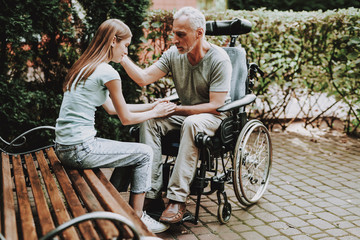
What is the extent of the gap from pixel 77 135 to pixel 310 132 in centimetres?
499

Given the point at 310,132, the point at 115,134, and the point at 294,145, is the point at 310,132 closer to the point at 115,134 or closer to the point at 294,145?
the point at 294,145

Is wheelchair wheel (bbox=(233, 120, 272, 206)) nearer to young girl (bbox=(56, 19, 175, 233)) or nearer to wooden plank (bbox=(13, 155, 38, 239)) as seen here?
young girl (bbox=(56, 19, 175, 233))

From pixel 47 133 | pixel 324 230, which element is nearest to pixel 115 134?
pixel 47 133

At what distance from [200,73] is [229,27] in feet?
2.10

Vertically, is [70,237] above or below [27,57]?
below

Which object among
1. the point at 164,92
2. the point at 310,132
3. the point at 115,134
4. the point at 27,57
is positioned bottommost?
the point at 310,132

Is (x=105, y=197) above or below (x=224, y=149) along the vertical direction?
above

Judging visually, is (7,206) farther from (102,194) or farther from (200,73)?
(200,73)

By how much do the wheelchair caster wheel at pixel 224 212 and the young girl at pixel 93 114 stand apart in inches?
29.5

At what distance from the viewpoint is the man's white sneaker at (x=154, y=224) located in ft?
10.4

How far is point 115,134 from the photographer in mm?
5242

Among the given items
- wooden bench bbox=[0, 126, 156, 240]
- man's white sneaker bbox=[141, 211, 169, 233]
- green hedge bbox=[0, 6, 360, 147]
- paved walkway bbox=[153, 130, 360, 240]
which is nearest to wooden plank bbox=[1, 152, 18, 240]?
wooden bench bbox=[0, 126, 156, 240]

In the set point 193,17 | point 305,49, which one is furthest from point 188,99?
point 305,49

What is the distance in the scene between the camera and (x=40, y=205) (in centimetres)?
222
